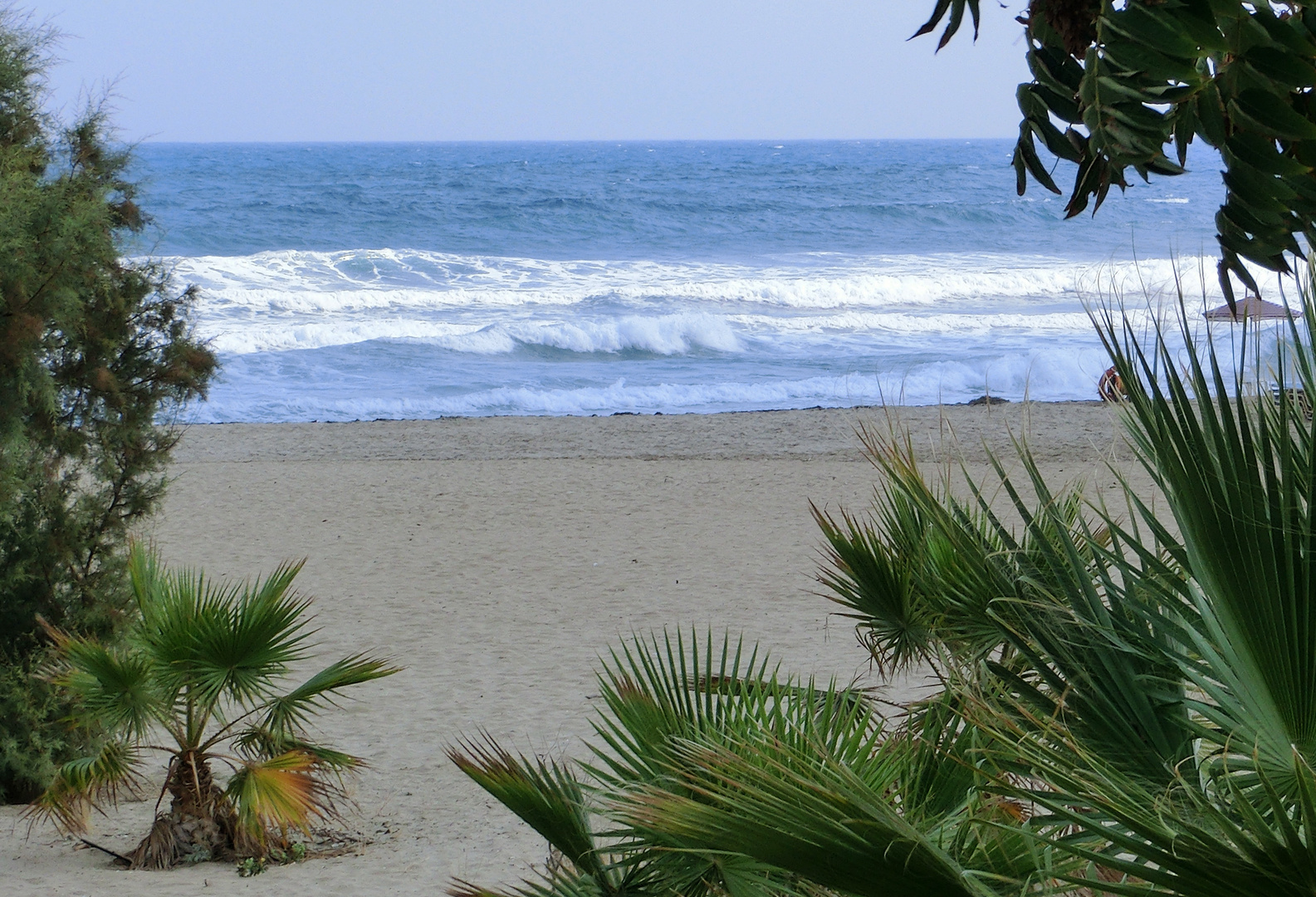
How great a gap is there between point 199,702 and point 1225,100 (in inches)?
164

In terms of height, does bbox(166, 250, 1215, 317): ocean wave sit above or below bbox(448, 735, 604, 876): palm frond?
above

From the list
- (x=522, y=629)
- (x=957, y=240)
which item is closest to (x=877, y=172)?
(x=957, y=240)

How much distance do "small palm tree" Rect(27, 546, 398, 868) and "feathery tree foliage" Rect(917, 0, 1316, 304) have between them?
3448 millimetres

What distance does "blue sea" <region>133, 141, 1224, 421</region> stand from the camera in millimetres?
18672

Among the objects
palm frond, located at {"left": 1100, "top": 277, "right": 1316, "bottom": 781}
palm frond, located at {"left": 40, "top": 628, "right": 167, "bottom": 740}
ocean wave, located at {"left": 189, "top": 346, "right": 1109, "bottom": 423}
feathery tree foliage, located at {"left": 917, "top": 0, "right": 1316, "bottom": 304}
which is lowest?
ocean wave, located at {"left": 189, "top": 346, "right": 1109, "bottom": 423}

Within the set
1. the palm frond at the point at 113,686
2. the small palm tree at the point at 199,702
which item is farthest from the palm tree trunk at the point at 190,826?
the palm frond at the point at 113,686

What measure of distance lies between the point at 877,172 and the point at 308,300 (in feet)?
153

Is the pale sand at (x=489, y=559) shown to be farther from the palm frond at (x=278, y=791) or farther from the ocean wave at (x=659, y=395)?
the ocean wave at (x=659, y=395)

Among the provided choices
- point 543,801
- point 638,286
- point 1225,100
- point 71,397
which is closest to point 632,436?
point 71,397

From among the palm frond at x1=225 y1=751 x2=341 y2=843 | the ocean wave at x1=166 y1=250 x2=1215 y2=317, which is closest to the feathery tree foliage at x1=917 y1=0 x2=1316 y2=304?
the palm frond at x1=225 y1=751 x2=341 y2=843

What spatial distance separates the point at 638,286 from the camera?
30578mm

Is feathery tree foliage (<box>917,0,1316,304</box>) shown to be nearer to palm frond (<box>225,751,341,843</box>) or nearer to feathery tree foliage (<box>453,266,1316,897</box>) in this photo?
feathery tree foliage (<box>453,266,1316,897</box>)

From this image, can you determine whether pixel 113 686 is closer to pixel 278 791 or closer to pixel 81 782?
pixel 81 782

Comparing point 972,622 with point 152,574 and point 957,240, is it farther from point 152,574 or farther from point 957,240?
point 957,240
